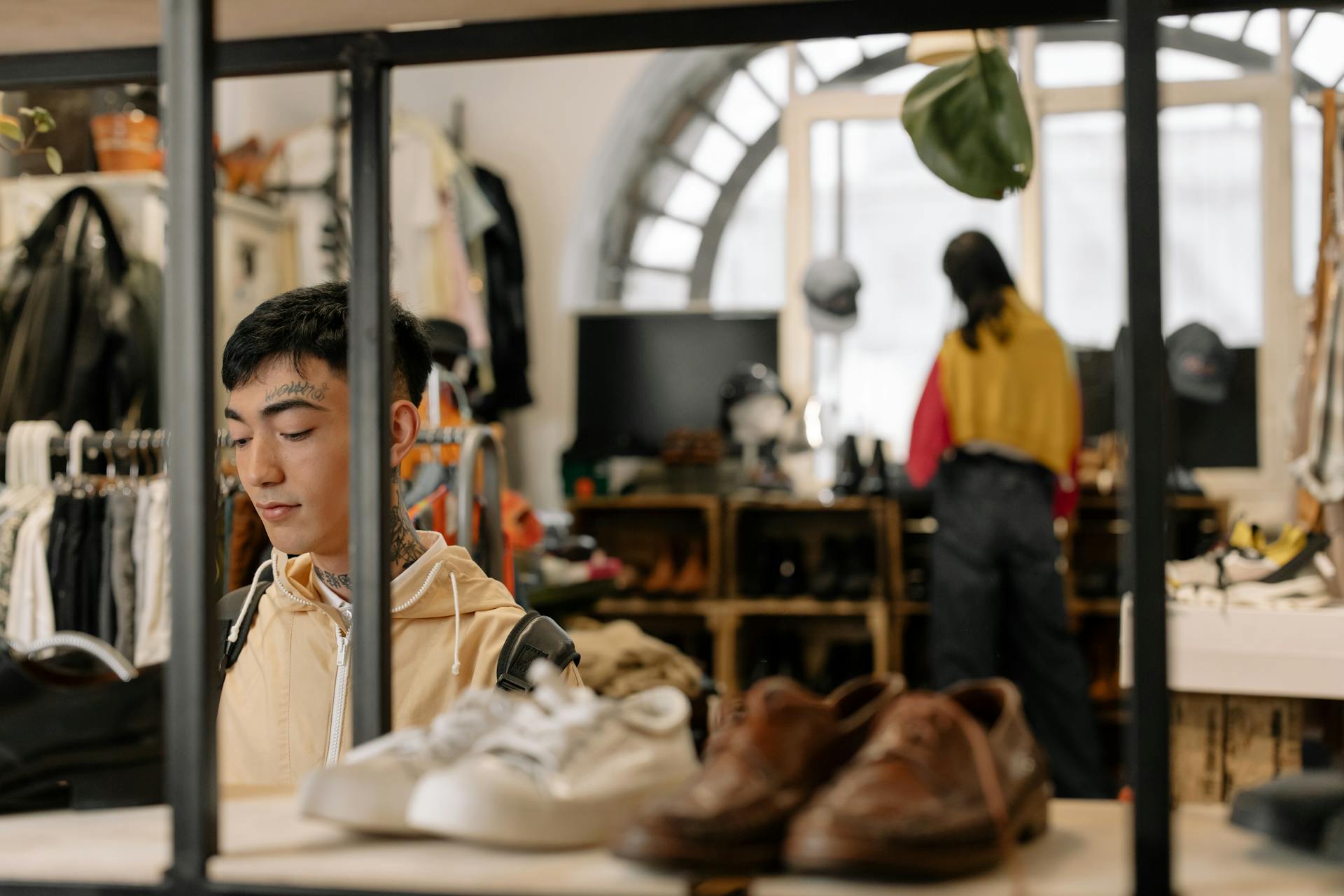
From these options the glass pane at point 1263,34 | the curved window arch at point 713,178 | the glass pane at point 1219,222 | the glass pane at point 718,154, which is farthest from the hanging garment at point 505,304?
the glass pane at point 1263,34

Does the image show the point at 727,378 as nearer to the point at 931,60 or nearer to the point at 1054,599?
the point at 1054,599

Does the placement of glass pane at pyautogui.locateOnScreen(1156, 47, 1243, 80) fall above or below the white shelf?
above

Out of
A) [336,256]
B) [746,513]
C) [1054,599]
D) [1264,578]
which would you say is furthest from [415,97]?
[1264,578]

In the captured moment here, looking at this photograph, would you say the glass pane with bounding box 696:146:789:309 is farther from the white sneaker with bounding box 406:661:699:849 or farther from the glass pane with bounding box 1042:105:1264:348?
the white sneaker with bounding box 406:661:699:849

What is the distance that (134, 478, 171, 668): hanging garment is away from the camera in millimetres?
2859

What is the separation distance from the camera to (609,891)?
679mm

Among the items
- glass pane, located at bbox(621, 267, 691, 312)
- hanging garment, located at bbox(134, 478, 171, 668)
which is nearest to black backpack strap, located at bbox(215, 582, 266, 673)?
hanging garment, located at bbox(134, 478, 171, 668)

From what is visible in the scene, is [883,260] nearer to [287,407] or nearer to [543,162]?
[543,162]

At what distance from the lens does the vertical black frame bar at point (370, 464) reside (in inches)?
35.0

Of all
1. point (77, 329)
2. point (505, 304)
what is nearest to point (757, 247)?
point (505, 304)

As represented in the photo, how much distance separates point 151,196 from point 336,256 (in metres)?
0.72

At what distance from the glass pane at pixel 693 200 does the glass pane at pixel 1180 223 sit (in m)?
1.58

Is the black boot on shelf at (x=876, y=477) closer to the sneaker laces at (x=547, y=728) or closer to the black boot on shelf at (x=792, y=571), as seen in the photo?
the black boot on shelf at (x=792, y=571)

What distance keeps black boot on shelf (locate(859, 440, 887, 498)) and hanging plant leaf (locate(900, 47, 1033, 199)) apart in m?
4.12
